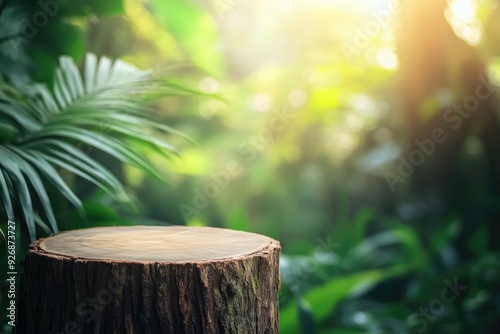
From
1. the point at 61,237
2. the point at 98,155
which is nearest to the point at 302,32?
the point at 98,155

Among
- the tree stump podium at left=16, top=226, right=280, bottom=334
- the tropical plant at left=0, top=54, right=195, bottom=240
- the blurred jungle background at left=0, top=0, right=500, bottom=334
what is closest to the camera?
the tree stump podium at left=16, top=226, right=280, bottom=334

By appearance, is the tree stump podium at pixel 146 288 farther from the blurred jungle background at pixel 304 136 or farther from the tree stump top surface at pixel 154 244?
the blurred jungle background at pixel 304 136

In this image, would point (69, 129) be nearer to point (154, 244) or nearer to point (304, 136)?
point (154, 244)

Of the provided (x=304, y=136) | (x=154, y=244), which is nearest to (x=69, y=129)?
(x=154, y=244)

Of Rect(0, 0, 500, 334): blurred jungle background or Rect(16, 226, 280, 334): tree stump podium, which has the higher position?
Rect(0, 0, 500, 334): blurred jungle background

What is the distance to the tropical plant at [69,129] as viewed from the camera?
1.44m

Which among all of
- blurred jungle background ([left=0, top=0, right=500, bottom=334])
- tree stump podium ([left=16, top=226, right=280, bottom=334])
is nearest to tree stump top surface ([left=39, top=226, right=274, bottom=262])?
tree stump podium ([left=16, top=226, right=280, bottom=334])

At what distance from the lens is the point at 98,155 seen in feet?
8.09

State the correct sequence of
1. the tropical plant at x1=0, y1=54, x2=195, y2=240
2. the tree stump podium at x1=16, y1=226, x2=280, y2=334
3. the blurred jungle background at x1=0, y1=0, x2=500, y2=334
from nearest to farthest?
the tree stump podium at x1=16, y1=226, x2=280, y2=334
the tropical plant at x1=0, y1=54, x2=195, y2=240
the blurred jungle background at x1=0, y1=0, x2=500, y2=334

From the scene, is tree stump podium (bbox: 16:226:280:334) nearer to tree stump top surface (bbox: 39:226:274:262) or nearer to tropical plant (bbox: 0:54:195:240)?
tree stump top surface (bbox: 39:226:274:262)

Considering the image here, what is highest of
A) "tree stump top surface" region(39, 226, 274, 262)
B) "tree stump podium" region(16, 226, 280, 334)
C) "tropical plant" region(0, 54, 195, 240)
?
"tropical plant" region(0, 54, 195, 240)

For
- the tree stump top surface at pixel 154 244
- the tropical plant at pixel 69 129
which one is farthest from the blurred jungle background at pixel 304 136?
the tree stump top surface at pixel 154 244

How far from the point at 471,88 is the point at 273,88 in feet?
4.28

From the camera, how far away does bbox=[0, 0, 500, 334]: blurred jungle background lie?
1.86 m
